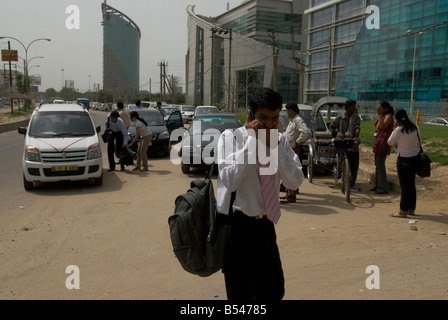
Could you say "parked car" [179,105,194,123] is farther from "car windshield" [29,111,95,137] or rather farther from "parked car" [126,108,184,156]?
"car windshield" [29,111,95,137]

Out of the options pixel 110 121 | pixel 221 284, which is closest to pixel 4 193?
pixel 110 121

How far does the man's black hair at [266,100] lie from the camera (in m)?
2.82

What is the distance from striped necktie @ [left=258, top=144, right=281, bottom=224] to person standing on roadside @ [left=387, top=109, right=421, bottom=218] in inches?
184

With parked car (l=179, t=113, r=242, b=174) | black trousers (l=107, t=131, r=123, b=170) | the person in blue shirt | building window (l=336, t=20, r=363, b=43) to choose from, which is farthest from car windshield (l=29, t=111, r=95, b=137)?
building window (l=336, t=20, r=363, b=43)

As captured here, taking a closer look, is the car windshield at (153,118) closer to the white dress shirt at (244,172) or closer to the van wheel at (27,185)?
the van wheel at (27,185)

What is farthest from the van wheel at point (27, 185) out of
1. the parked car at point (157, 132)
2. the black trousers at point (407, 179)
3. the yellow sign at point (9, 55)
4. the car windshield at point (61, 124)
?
the yellow sign at point (9, 55)

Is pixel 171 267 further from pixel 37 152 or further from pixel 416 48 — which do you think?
pixel 416 48

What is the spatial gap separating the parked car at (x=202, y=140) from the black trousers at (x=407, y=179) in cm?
456

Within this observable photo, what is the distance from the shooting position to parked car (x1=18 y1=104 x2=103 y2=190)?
899 cm

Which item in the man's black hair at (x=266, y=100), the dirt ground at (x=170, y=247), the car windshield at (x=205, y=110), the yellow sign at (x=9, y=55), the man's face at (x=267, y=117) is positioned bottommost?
the dirt ground at (x=170, y=247)

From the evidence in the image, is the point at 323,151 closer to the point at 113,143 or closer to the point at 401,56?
the point at 113,143
